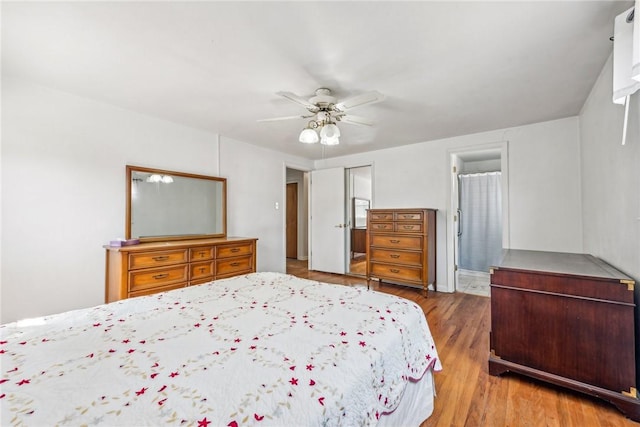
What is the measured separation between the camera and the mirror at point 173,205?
2945 millimetres

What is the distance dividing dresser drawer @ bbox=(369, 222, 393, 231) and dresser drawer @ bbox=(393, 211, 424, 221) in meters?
0.14

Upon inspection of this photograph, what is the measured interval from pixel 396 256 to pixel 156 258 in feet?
10.0

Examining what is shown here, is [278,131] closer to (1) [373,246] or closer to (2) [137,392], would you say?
(1) [373,246]

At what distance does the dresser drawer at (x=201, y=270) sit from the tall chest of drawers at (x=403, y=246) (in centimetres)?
231

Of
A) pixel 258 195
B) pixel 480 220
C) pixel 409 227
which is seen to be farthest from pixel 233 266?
pixel 480 220

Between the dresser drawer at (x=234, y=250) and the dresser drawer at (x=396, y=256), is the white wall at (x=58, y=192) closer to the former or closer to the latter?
the dresser drawer at (x=234, y=250)

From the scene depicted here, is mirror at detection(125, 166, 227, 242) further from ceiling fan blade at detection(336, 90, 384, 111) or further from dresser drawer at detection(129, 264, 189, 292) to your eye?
ceiling fan blade at detection(336, 90, 384, 111)

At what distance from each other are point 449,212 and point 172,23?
3.84 m

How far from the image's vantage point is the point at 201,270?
9.89ft

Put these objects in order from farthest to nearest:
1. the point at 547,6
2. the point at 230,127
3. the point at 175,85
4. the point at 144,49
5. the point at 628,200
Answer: the point at 230,127
the point at 175,85
the point at 144,49
the point at 628,200
the point at 547,6

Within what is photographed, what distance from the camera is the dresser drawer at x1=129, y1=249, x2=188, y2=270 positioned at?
8.27 feet

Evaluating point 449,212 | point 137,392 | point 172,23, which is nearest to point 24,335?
point 137,392

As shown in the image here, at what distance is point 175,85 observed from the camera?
2361mm

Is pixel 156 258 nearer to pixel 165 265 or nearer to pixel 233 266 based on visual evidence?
pixel 165 265
